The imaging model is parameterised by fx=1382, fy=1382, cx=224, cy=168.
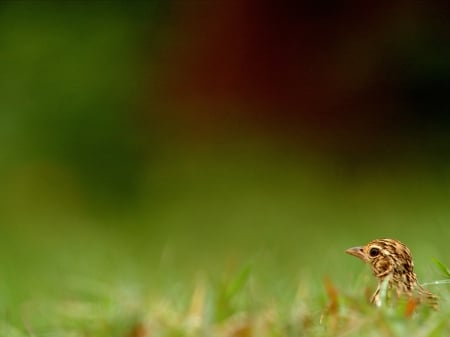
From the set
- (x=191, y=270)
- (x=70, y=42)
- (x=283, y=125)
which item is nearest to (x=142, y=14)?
(x=70, y=42)

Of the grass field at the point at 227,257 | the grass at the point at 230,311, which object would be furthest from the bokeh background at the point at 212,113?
the grass at the point at 230,311

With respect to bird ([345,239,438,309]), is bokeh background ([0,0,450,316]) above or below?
above

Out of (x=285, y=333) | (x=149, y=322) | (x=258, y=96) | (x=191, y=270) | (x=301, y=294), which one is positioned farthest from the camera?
(x=258, y=96)

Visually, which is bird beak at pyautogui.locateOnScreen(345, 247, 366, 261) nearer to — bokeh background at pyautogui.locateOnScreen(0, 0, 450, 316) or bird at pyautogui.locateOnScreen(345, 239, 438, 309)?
bird at pyautogui.locateOnScreen(345, 239, 438, 309)

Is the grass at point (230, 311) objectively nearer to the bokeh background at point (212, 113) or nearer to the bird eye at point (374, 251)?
the bird eye at point (374, 251)

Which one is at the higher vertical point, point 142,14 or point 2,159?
point 142,14

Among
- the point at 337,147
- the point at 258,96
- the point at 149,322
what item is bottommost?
the point at 149,322

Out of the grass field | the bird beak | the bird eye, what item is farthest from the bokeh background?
the bird eye

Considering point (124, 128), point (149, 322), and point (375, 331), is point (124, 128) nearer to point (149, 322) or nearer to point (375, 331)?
point (149, 322)
